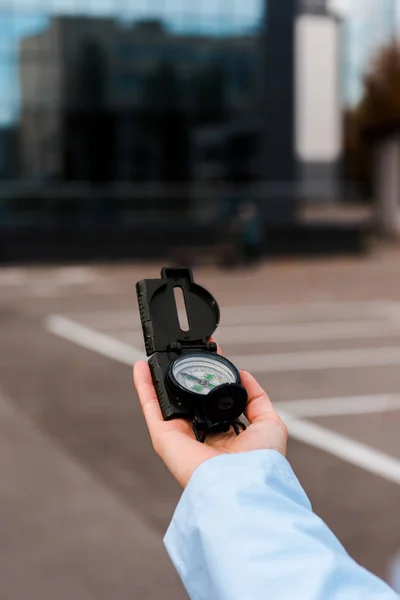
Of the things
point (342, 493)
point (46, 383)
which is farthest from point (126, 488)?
point (46, 383)

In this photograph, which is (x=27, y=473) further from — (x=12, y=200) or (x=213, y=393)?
(x=12, y=200)

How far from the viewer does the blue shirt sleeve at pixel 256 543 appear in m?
1.05

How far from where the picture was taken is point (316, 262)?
25453 millimetres

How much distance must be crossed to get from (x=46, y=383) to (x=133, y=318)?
5.21m

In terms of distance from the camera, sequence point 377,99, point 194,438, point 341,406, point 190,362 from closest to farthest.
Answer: point 194,438 < point 190,362 < point 341,406 < point 377,99

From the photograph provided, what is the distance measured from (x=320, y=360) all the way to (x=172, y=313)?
906 centimetres

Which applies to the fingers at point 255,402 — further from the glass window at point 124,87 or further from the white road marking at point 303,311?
the glass window at point 124,87

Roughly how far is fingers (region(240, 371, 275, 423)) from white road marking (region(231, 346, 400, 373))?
8263 millimetres

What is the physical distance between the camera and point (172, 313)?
1.63 m

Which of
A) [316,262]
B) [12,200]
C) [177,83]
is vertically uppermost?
[177,83]

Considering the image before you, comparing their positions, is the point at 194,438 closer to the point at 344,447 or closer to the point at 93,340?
the point at 344,447

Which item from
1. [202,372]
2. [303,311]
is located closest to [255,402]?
[202,372]

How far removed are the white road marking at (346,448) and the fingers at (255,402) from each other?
443 centimetres

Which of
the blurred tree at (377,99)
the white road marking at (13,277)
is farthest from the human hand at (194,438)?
the blurred tree at (377,99)
